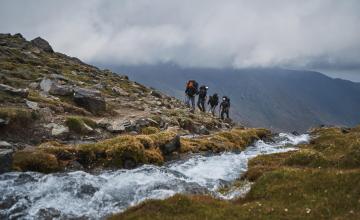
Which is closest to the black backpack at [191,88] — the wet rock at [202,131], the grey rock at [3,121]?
the wet rock at [202,131]

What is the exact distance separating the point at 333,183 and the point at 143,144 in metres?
15.4

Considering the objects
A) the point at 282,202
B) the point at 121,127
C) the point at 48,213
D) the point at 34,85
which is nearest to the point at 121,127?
the point at 121,127

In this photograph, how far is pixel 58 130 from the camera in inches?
1399

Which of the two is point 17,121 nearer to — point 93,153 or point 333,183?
point 93,153

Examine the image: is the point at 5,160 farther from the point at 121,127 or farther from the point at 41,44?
the point at 41,44

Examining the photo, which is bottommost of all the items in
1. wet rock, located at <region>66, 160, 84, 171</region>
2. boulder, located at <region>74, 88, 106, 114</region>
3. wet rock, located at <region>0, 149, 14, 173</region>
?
wet rock, located at <region>66, 160, 84, 171</region>

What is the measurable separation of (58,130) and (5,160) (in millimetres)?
12024

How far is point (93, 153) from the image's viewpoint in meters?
28.6

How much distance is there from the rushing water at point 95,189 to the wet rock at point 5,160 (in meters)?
0.52

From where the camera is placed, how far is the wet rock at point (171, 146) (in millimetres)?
33281

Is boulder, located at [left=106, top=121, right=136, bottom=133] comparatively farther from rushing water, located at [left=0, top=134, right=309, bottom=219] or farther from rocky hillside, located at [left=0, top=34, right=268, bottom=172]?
rushing water, located at [left=0, top=134, right=309, bottom=219]

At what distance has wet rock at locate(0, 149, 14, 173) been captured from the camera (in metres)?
23.4

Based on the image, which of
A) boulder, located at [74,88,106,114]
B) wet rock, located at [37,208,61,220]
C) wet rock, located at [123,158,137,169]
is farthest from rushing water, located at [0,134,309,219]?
boulder, located at [74,88,106,114]

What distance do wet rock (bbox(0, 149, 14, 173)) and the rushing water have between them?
1.72ft
